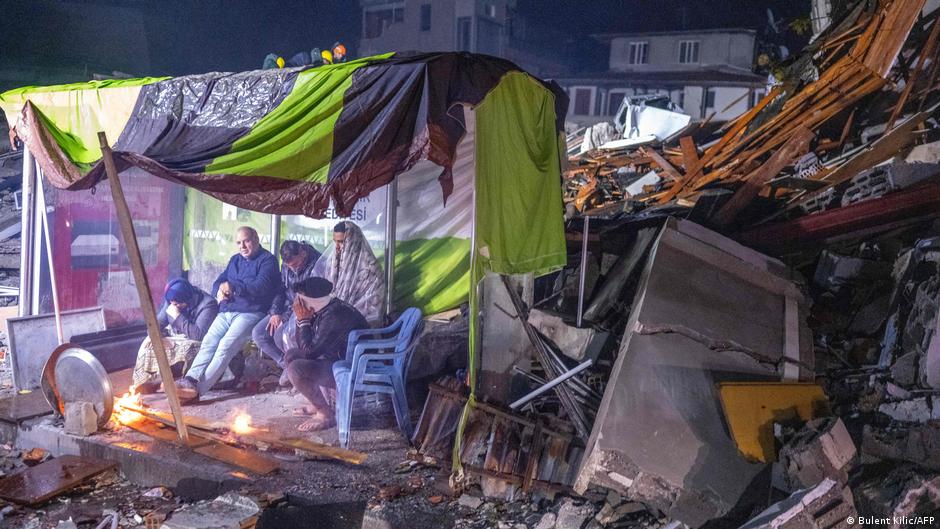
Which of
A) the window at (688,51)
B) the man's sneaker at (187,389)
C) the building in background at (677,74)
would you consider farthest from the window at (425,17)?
the man's sneaker at (187,389)

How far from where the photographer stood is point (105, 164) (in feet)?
19.7

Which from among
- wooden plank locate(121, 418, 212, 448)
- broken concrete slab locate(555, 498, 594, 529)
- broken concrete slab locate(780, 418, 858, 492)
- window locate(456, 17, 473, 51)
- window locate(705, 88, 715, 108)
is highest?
window locate(456, 17, 473, 51)

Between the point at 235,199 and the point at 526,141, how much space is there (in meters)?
2.49

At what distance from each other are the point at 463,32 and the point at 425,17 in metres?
2.41

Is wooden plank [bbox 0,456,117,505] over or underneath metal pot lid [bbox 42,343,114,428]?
underneath

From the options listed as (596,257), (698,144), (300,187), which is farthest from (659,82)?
(300,187)

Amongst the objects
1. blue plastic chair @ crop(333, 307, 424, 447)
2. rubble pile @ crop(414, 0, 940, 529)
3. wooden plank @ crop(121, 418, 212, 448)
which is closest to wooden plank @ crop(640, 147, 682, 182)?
rubble pile @ crop(414, 0, 940, 529)

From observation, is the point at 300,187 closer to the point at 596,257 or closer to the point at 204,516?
the point at 204,516

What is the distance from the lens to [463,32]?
124 ft

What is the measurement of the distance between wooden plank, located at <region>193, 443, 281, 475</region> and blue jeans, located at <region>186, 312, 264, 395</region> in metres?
1.64

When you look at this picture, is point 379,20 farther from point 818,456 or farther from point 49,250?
point 818,456

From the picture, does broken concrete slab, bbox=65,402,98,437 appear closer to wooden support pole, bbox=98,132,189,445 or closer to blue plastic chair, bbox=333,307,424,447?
wooden support pole, bbox=98,132,189,445

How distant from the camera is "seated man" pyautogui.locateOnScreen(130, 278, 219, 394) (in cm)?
774

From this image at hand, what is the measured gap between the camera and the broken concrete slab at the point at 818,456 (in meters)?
4.26
